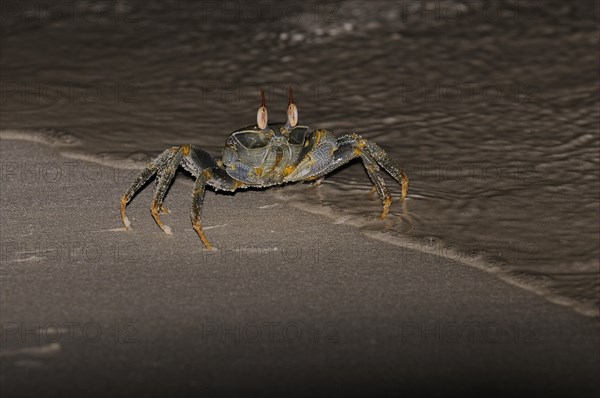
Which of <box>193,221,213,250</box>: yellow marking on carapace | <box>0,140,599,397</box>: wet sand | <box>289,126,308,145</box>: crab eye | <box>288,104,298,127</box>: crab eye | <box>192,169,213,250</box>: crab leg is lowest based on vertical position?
<box>0,140,599,397</box>: wet sand

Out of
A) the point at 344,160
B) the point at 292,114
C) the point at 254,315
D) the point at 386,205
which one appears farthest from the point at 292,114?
the point at 254,315

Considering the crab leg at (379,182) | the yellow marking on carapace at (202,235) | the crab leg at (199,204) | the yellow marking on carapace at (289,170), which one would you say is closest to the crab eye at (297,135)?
the yellow marking on carapace at (289,170)

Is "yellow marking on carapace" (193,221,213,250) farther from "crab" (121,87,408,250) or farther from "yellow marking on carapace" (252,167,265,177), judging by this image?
"yellow marking on carapace" (252,167,265,177)

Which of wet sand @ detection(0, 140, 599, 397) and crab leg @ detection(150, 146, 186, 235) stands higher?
crab leg @ detection(150, 146, 186, 235)

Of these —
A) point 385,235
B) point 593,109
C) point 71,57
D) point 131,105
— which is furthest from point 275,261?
point 71,57

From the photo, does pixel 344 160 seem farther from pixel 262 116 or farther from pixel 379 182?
pixel 262 116

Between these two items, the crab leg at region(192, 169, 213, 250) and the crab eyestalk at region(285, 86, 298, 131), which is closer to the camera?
the crab leg at region(192, 169, 213, 250)

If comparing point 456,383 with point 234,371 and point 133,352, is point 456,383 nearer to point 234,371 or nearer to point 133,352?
point 234,371

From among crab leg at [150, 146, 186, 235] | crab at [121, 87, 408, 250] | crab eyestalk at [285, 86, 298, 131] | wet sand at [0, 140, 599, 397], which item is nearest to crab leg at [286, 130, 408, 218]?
crab at [121, 87, 408, 250]
